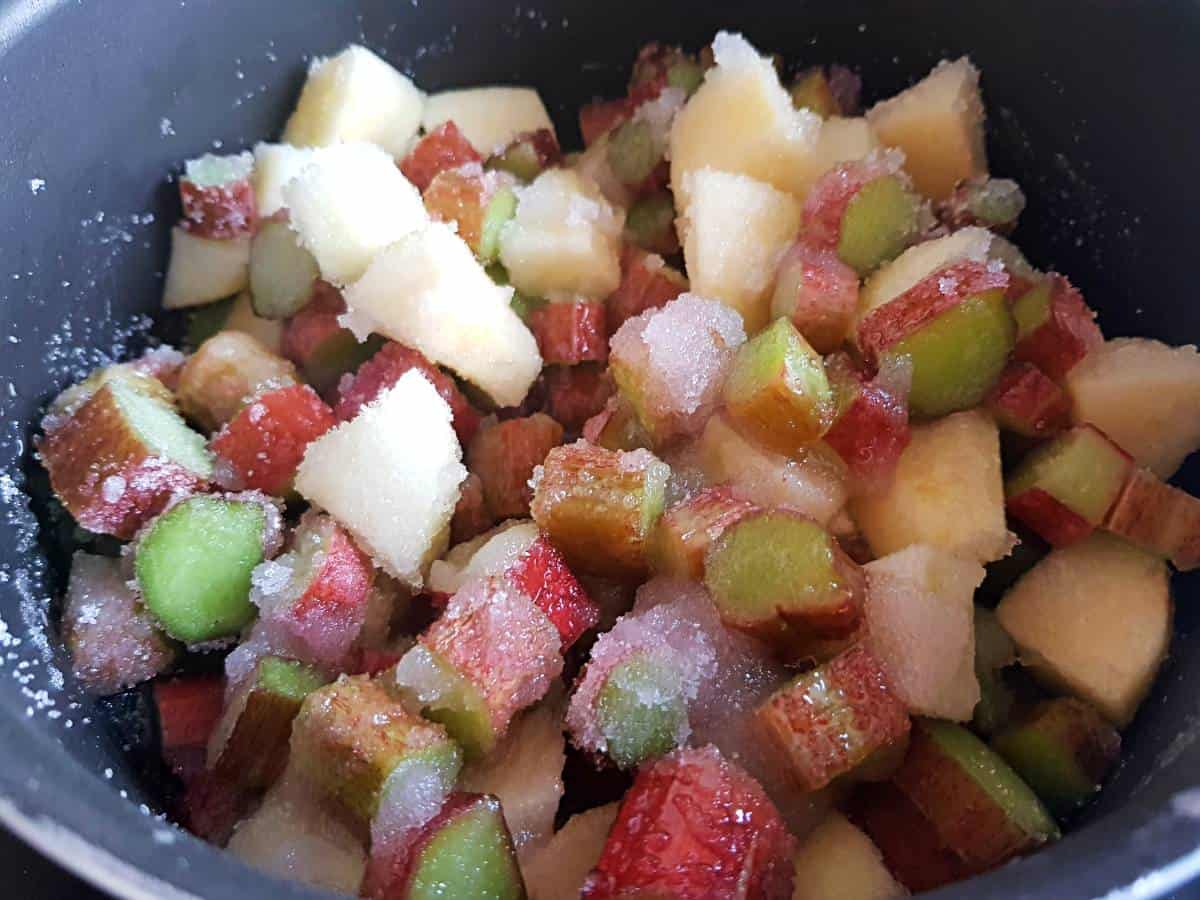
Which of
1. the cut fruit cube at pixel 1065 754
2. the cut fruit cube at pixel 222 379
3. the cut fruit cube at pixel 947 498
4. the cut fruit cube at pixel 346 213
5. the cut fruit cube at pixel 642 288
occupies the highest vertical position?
the cut fruit cube at pixel 346 213

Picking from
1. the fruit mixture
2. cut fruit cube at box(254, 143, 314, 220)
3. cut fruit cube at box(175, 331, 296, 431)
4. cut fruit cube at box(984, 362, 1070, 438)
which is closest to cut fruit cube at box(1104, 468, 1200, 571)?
the fruit mixture

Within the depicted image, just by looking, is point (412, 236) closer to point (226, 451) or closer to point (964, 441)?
point (226, 451)

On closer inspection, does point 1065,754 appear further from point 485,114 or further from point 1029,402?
point 485,114

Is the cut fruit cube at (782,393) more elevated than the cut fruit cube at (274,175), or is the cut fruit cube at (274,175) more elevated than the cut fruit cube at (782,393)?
the cut fruit cube at (274,175)

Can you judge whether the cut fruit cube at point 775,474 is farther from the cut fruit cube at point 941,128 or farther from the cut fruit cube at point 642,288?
the cut fruit cube at point 941,128

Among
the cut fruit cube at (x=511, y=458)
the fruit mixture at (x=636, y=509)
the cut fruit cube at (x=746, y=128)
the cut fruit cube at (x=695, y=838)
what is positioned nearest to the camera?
the cut fruit cube at (x=695, y=838)

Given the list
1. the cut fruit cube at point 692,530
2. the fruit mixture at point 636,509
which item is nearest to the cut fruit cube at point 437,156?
the fruit mixture at point 636,509

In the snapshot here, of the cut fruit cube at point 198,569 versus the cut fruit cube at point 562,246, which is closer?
the cut fruit cube at point 198,569

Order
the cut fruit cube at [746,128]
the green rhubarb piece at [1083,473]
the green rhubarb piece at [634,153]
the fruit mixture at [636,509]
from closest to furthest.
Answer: the fruit mixture at [636,509]
the green rhubarb piece at [1083,473]
the cut fruit cube at [746,128]
the green rhubarb piece at [634,153]
